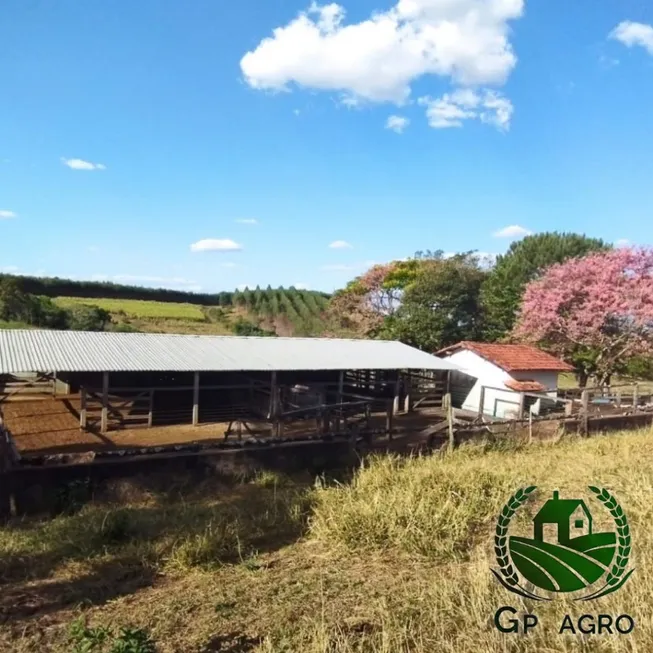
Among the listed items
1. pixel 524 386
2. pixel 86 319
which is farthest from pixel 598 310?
pixel 86 319

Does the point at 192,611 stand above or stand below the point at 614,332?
below

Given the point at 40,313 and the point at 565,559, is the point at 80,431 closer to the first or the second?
the point at 565,559

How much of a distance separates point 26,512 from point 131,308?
40.5 m


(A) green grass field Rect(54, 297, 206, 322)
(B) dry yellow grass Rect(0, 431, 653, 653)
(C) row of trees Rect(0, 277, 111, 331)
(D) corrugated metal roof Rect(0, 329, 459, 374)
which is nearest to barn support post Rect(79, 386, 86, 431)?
(D) corrugated metal roof Rect(0, 329, 459, 374)

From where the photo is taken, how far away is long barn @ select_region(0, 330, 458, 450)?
15.8 meters

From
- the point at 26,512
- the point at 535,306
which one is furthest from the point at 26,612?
the point at 535,306

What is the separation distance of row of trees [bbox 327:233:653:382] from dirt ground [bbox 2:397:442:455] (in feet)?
29.4

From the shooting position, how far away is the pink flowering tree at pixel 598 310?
2338cm

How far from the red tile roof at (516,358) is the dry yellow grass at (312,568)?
10.8 metres

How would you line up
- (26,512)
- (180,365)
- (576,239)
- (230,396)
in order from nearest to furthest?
(26,512) < (180,365) < (230,396) < (576,239)

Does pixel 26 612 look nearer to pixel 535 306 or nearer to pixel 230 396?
pixel 230 396

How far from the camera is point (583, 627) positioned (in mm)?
4477
